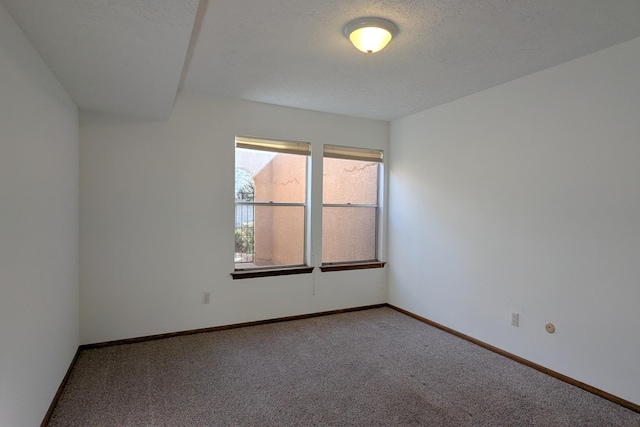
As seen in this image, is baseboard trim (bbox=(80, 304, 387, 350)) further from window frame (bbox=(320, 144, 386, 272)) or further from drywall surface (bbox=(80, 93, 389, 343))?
window frame (bbox=(320, 144, 386, 272))

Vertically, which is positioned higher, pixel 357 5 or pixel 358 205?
pixel 357 5

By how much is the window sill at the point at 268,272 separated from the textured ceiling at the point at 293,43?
1.85 meters

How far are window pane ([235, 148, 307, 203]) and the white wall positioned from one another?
5.41 feet

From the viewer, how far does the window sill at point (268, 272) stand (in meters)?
3.91

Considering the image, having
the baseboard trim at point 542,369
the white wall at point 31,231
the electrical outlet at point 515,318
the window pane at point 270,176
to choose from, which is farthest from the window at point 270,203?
the electrical outlet at point 515,318

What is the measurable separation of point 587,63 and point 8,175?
3.83m

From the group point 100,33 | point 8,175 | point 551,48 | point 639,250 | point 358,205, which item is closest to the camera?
point 8,175

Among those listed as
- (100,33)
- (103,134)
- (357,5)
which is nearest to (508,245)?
(357,5)

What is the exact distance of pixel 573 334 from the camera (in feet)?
9.13

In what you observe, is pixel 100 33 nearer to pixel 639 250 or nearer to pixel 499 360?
pixel 639 250

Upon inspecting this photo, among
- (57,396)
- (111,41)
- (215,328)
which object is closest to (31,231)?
(111,41)

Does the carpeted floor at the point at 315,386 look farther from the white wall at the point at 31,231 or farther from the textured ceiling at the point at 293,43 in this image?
the textured ceiling at the point at 293,43

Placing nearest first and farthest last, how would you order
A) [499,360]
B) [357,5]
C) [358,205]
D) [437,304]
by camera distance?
[357,5], [499,360], [437,304], [358,205]

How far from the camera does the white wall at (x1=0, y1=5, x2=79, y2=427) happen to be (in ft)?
5.29
